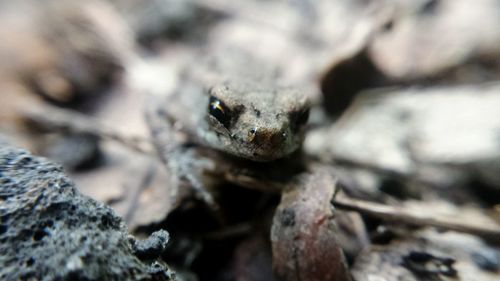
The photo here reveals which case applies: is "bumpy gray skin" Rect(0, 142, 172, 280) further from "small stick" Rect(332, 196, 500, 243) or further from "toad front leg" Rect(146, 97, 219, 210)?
"small stick" Rect(332, 196, 500, 243)

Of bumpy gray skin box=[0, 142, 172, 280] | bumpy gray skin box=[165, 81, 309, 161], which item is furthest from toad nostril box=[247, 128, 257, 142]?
bumpy gray skin box=[0, 142, 172, 280]

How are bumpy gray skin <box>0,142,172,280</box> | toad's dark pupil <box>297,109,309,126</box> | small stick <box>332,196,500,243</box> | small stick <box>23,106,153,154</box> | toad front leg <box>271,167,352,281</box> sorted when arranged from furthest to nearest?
small stick <box>23,106,153,154</box>
toad's dark pupil <box>297,109,309,126</box>
small stick <box>332,196,500,243</box>
toad front leg <box>271,167,352,281</box>
bumpy gray skin <box>0,142,172,280</box>

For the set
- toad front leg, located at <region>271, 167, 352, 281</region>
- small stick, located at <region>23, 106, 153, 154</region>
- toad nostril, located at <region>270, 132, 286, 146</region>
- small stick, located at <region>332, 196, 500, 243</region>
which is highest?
toad nostril, located at <region>270, 132, 286, 146</region>

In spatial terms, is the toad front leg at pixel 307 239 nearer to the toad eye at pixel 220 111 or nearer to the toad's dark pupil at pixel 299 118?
the toad's dark pupil at pixel 299 118

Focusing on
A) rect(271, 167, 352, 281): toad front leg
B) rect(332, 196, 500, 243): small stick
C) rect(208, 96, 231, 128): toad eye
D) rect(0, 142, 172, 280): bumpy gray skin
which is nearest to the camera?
rect(0, 142, 172, 280): bumpy gray skin

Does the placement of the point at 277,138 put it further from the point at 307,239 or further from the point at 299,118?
the point at 307,239

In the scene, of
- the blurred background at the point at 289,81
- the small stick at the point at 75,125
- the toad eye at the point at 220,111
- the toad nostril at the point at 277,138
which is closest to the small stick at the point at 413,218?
the blurred background at the point at 289,81
